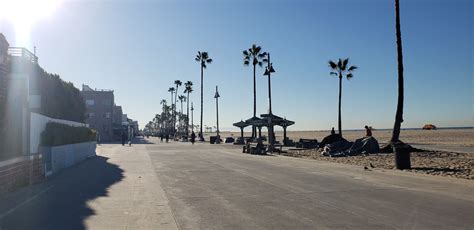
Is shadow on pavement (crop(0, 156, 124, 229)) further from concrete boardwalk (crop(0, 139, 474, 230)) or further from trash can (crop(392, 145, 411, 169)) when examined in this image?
trash can (crop(392, 145, 411, 169))

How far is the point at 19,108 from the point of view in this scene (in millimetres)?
14930

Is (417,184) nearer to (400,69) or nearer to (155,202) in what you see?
(155,202)

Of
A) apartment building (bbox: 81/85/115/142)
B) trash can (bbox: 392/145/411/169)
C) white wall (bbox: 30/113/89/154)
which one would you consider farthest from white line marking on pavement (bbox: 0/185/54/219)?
apartment building (bbox: 81/85/115/142)

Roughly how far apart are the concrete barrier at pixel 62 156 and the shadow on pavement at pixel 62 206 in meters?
0.98

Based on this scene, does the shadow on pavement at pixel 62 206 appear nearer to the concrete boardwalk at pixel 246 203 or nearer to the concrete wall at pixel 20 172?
the concrete boardwalk at pixel 246 203

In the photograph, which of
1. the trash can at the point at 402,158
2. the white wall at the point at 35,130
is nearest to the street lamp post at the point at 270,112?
the trash can at the point at 402,158

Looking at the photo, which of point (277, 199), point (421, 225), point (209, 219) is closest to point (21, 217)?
point (209, 219)

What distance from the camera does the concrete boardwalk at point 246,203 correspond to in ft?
27.2

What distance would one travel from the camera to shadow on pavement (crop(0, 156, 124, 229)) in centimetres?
838

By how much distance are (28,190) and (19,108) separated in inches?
120

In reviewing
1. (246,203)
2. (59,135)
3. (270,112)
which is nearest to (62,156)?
(59,135)

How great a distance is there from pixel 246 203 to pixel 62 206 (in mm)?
4176

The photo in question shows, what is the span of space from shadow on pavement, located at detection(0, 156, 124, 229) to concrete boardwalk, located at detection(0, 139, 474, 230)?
0.02m

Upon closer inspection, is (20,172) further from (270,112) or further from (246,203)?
(270,112)
